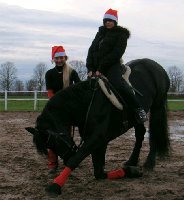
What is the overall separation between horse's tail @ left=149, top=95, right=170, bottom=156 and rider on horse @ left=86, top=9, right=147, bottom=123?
1125 mm

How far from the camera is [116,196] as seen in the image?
15.9 ft

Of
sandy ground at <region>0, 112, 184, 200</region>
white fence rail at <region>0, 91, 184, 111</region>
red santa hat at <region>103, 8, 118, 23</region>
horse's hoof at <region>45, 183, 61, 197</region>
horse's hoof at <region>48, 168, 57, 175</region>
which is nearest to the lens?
horse's hoof at <region>45, 183, 61, 197</region>

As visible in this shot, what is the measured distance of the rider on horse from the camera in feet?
18.4

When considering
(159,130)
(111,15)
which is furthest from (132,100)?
(159,130)

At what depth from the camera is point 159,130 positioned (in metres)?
6.82

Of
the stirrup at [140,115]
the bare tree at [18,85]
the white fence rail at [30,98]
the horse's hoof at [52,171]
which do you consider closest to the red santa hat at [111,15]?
the stirrup at [140,115]

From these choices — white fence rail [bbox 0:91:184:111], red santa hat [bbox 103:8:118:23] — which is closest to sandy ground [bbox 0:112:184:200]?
red santa hat [bbox 103:8:118:23]

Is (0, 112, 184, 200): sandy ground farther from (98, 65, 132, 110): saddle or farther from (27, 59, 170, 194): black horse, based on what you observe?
(98, 65, 132, 110): saddle

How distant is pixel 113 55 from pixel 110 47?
17cm

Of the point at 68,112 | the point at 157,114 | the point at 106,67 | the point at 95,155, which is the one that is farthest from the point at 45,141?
the point at 157,114

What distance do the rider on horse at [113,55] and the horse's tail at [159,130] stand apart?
3.69 ft

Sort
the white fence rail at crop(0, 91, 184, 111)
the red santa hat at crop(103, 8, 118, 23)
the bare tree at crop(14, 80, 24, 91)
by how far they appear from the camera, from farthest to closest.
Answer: the bare tree at crop(14, 80, 24, 91), the white fence rail at crop(0, 91, 184, 111), the red santa hat at crop(103, 8, 118, 23)

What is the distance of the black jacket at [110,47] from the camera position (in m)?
5.58

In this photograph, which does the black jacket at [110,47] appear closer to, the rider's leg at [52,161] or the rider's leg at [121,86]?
the rider's leg at [121,86]
